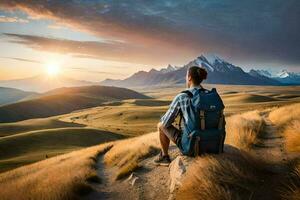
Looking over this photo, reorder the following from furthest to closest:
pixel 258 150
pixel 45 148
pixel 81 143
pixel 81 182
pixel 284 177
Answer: pixel 81 143 → pixel 45 148 → pixel 258 150 → pixel 81 182 → pixel 284 177

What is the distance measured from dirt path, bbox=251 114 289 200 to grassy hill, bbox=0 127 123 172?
4551 cm

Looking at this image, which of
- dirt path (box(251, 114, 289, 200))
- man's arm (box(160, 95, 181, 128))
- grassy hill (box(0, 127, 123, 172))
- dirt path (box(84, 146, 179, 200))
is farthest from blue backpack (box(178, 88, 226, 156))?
grassy hill (box(0, 127, 123, 172))

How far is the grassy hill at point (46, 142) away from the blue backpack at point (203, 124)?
48.1 m

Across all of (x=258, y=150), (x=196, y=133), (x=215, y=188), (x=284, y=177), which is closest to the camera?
(x=215, y=188)

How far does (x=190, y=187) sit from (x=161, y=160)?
3527 millimetres

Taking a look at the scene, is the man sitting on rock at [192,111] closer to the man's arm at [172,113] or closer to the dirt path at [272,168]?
the man's arm at [172,113]

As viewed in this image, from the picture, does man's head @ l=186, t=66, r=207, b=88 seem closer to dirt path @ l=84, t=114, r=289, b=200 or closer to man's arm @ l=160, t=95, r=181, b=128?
man's arm @ l=160, t=95, r=181, b=128

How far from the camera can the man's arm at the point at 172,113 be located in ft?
28.9

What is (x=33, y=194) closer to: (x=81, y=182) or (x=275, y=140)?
(x=81, y=182)

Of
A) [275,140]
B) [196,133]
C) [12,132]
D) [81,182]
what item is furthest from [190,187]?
[12,132]

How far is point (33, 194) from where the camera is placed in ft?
30.4

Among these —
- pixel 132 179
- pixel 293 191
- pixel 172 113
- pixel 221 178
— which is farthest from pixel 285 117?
pixel 293 191

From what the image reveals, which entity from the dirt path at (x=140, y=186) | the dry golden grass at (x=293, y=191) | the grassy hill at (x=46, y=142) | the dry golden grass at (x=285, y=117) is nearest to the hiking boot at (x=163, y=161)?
the dirt path at (x=140, y=186)

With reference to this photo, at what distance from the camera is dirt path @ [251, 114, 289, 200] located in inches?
263
